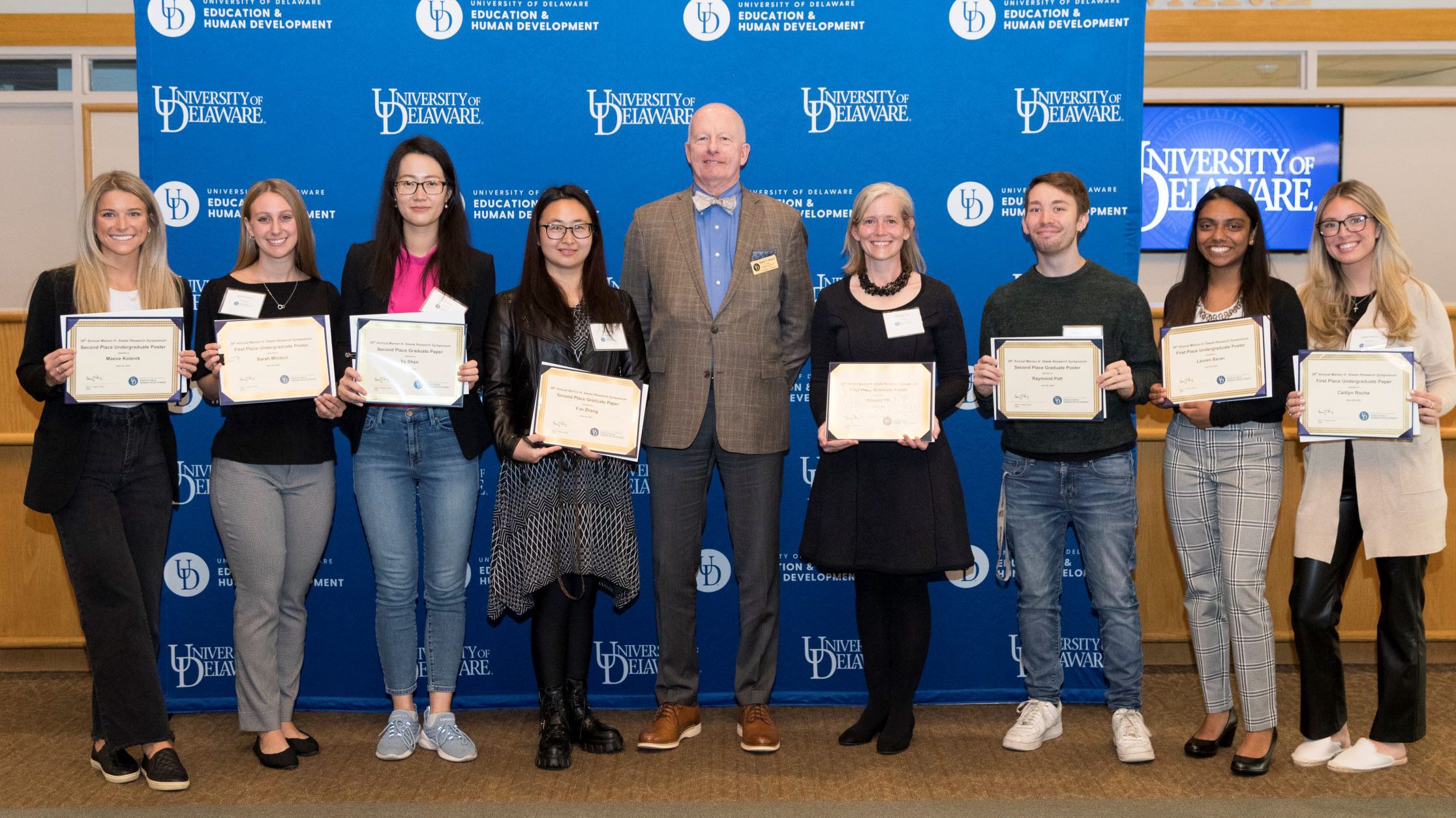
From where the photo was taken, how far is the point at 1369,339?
2.93 meters

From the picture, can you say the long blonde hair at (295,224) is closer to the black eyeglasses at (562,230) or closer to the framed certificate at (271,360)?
the framed certificate at (271,360)

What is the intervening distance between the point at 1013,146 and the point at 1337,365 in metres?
1.36

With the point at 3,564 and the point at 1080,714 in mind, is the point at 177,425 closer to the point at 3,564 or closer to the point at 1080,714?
the point at 3,564

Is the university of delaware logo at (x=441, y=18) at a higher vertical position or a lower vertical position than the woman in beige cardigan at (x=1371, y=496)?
higher

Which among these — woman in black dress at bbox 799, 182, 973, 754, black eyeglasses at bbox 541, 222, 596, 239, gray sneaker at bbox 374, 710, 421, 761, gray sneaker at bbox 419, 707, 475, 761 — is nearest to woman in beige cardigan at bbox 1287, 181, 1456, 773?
woman in black dress at bbox 799, 182, 973, 754

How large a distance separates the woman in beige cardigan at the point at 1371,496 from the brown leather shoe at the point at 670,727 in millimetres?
1858

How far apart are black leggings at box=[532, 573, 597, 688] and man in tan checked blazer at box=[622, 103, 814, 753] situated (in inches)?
11.1

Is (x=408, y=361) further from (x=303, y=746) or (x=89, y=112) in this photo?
(x=89, y=112)

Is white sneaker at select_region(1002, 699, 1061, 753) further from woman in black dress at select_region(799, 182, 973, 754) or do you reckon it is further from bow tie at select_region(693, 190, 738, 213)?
bow tie at select_region(693, 190, 738, 213)

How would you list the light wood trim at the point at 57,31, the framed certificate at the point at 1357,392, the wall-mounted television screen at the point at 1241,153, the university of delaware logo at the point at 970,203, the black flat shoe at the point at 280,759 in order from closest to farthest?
the framed certificate at the point at 1357,392
the black flat shoe at the point at 280,759
the university of delaware logo at the point at 970,203
the light wood trim at the point at 57,31
the wall-mounted television screen at the point at 1241,153

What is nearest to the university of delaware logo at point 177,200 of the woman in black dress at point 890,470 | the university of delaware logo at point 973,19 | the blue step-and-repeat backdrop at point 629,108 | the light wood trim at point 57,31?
the blue step-and-repeat backdrop at point 629,108

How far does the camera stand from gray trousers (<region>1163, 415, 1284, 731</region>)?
296 centimetres

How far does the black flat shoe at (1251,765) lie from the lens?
2998 millimetres

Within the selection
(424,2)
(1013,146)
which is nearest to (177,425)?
(424,2)
